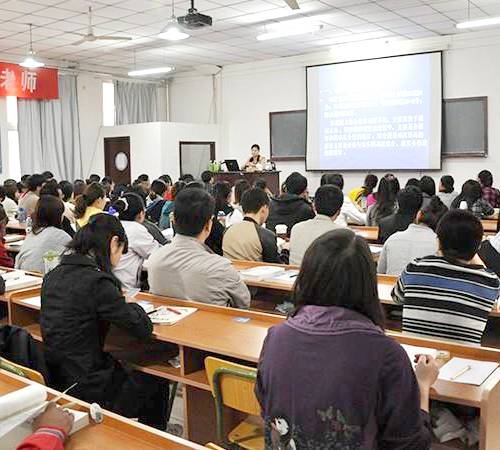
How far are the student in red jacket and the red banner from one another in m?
9.72

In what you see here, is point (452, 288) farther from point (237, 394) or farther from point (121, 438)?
point (121, 438)

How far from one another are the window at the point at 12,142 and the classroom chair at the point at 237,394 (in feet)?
31.5

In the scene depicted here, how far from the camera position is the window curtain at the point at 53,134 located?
10.8m

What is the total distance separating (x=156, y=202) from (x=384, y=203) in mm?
2491

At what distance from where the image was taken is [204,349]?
236 centimetres

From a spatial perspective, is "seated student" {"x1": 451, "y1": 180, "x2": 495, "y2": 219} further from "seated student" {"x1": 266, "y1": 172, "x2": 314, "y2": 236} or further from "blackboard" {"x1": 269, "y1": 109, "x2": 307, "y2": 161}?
"blackboard" {"x1": 269, "y1": 109, "x2": 307, "y2": 161}

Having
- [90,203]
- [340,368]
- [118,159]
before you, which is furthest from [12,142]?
[340,368]

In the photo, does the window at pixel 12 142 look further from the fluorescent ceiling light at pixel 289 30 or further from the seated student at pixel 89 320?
the seated student at pixel 89 320

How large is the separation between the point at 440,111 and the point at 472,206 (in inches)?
138

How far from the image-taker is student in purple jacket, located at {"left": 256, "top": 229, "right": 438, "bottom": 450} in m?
1.34

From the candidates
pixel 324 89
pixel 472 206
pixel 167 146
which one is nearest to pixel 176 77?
pixel 167 146

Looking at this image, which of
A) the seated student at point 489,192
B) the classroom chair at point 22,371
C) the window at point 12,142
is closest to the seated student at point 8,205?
the window at point 12,142

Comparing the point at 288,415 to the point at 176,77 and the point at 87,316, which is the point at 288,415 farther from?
the point at 176,77

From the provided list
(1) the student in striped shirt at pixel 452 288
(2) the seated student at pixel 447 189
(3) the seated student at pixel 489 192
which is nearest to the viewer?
(1) the student in striped shirt at pixel 452 288
